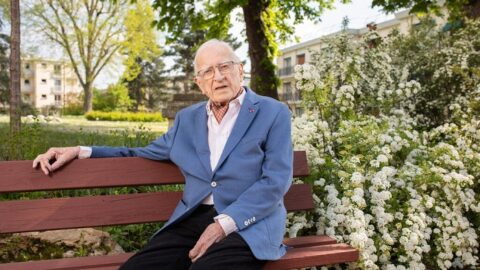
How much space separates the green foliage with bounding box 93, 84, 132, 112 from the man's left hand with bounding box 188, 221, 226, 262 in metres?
46.8

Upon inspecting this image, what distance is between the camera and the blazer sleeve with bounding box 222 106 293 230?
277 cm

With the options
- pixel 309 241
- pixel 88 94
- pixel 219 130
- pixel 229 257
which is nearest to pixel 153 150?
pixel 219 130

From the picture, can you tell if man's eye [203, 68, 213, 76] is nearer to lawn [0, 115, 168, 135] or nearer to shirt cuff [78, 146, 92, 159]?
shirt cuff [78, 146, 92, 159]

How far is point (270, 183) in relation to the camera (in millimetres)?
2832

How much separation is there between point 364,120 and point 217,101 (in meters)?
2.58

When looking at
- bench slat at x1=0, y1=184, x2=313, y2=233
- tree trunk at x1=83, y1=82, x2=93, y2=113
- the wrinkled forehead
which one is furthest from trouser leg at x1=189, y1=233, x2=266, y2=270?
tree trunk at x1=83, y1=82, x2=93, y2=113

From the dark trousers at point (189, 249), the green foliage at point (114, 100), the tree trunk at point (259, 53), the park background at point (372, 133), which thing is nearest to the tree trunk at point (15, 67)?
the park background at point (372, 133)

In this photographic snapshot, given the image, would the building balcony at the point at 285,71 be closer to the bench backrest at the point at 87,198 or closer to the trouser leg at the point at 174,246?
the bench backrest at the point at 87,198

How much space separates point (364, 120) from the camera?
521cm

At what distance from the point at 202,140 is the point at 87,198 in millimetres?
837

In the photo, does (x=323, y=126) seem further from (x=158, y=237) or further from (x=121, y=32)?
(x=121, y=32)

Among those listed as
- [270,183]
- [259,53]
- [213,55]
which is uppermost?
[259,53]

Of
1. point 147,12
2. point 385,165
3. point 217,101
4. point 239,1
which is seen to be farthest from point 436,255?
point 147,12

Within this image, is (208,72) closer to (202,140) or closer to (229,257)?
(202,140)
